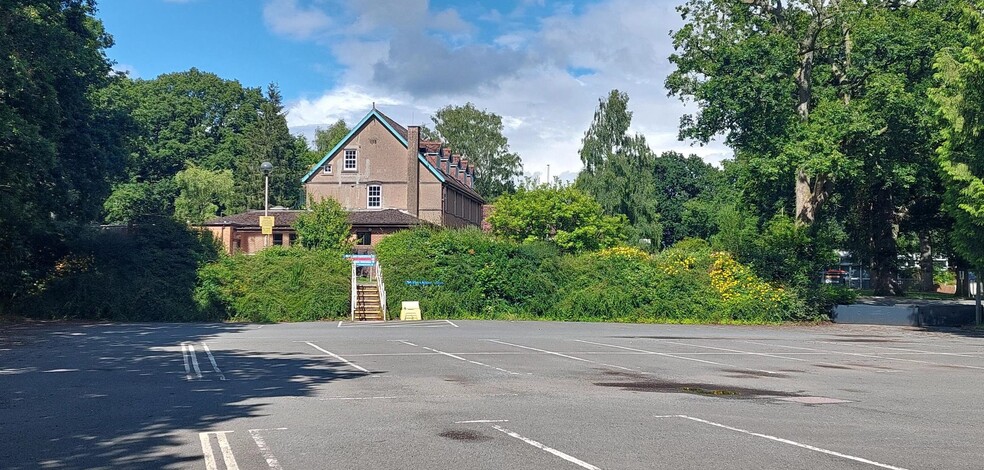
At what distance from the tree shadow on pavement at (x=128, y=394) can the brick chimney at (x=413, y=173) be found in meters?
38.3

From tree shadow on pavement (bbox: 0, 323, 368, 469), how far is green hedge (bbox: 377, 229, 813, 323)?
15890 mm

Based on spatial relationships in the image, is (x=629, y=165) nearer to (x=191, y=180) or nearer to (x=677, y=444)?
(x=191, y=180)

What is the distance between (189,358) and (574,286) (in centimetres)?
2358

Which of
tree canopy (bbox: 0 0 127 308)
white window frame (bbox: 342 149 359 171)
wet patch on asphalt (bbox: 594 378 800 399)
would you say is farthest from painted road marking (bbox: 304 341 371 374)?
white window frame (bbox: 342 149 359 171)

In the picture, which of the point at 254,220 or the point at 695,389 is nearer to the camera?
the point at 695,389

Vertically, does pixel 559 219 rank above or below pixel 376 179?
below

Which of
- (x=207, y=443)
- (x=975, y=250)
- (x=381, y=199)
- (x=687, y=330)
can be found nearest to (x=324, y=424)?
(x=207, y=443)

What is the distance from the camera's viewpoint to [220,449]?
894cm

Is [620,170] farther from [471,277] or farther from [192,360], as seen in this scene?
[192,360]

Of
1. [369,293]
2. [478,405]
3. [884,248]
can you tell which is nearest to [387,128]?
[369,293]

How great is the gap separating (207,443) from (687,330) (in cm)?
2699

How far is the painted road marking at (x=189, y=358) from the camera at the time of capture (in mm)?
16328

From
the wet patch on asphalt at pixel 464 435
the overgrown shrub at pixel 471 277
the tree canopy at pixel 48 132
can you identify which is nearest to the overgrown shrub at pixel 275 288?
the overgrown shrub at pixel 471 277

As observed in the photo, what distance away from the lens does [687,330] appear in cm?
3394
